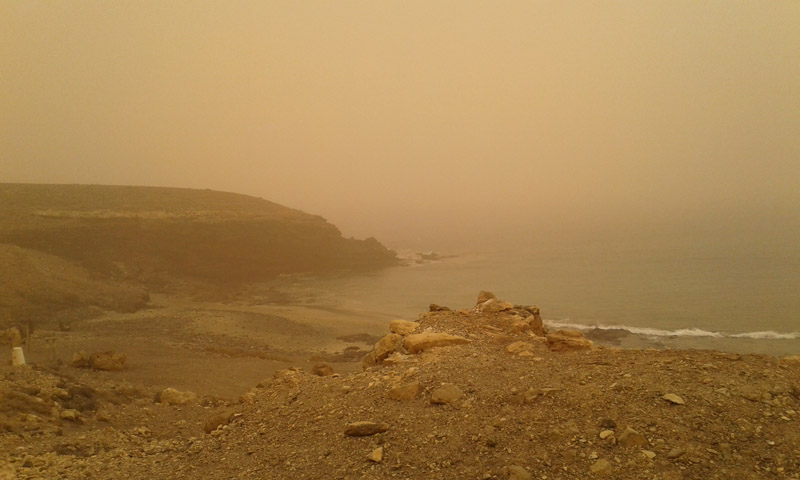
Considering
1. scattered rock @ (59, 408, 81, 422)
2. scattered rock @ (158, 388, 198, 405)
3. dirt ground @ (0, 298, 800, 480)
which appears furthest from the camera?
scattered rock @ (158, 388, 198, 405)

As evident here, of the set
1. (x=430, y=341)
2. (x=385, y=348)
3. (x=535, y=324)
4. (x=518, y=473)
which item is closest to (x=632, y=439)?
(x=518, y=473)

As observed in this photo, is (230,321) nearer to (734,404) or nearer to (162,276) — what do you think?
(162,276)

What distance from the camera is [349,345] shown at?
23.9 meters

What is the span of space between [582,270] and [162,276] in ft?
125

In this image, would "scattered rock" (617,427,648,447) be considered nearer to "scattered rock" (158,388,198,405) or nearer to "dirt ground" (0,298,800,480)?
"dirt ground" (0,298,800,480)

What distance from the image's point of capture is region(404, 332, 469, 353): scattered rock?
343 inches

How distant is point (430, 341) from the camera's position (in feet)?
28.8

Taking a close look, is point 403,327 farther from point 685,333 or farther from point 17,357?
point 685,333

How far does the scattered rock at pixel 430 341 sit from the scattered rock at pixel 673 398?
3779mm

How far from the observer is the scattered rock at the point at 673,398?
5203 mm

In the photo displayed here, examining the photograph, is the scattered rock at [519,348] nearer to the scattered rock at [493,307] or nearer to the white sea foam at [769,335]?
the scattered rock at [493,307]

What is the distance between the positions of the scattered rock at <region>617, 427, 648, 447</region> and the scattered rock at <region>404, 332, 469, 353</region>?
4089 mm

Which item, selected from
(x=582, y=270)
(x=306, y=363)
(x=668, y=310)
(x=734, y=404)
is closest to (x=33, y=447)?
(x=734, y=404)

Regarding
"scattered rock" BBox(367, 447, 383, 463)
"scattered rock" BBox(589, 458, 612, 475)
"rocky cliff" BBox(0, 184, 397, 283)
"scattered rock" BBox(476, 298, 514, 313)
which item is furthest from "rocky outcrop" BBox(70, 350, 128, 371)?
"rocky cliff" BBox(0, 184, 397, 283)
